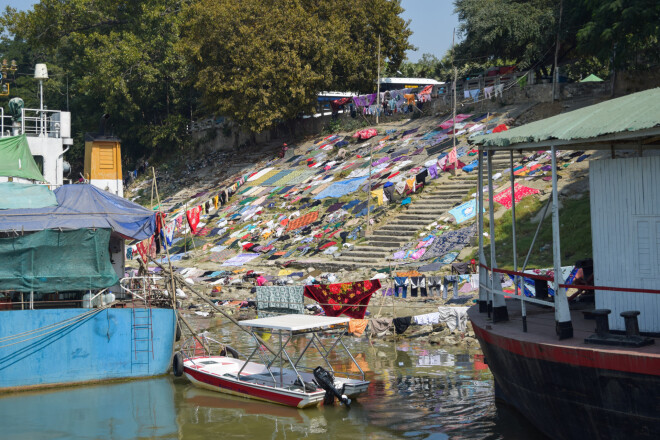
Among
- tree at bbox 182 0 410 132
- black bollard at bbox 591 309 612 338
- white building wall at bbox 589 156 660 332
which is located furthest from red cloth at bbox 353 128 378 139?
black bollard at bbox 591 309 612 338

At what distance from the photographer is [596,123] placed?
946cm

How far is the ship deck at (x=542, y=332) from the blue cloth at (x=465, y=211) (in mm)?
12003

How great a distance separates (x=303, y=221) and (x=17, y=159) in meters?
14.7

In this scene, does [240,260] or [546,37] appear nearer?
[240,260]

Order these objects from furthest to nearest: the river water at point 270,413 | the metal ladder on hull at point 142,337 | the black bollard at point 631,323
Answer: the metal ladder on hull at point 142,337
the river water at point 270,413
the black bollard at point 631,323

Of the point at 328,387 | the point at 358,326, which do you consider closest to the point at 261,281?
the point at 358,326

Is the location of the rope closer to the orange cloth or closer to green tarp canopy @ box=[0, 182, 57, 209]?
green tarp canopy @ box=[0, 182, 57, 209]

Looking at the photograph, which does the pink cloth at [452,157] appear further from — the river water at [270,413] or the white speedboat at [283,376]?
the white speedboat at [283,376]

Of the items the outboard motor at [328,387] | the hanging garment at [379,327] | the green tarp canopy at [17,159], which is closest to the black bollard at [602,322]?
the outboard motor at [328,387]

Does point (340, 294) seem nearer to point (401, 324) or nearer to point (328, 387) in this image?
point (401, 324)

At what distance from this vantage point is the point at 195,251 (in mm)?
31000

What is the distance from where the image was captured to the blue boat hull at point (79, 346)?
1440 cm

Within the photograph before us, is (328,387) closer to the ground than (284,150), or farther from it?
closer to the ground

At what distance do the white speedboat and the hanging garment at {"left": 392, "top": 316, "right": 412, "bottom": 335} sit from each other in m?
3.38
